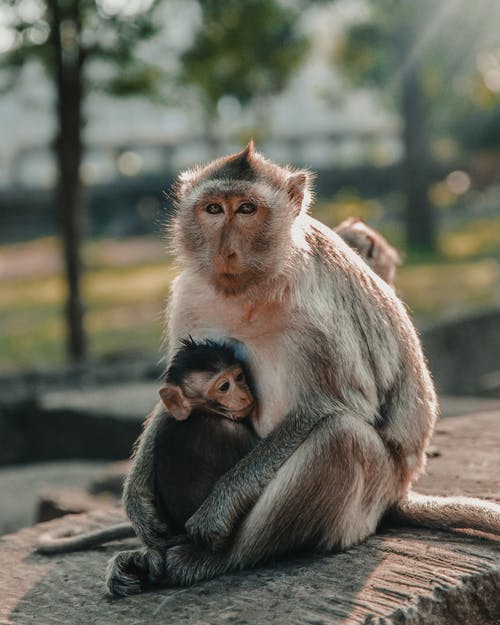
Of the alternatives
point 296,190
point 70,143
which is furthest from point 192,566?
point 70,143

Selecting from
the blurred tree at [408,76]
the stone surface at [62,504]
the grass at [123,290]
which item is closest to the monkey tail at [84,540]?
the stone surface at [62,504]

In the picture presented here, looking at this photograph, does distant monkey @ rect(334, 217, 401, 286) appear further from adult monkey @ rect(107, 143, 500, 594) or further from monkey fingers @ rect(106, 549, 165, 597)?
monkey fingers @ rect(106, 549, 165, 597)

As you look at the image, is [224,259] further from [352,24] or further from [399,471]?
[352,24]

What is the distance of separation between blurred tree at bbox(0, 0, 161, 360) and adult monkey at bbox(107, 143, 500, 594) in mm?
6697

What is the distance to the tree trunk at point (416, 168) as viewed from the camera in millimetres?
23344

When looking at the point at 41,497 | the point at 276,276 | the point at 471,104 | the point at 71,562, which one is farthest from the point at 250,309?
the point at 471,104

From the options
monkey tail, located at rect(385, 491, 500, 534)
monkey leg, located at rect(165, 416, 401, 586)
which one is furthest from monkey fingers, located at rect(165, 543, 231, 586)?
monkey tail, located at rect(385, 491, 500, 534)

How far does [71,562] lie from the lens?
4.43 m

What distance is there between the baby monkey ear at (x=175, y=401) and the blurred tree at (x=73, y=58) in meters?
7.07

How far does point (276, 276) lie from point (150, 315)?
1207 centimetres

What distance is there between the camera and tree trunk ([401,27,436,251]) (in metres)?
23.3

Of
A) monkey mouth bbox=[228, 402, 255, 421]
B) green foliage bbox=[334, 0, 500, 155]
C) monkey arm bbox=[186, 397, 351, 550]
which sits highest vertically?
green foliage bbox=[334, 0, 500, 155]

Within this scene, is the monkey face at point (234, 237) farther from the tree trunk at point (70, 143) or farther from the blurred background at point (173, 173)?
the tree trunk at point (70, 143)

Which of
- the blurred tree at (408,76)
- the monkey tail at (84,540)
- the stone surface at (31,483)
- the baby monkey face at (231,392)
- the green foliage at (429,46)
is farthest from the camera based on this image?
the blurred tree at (408,76)
